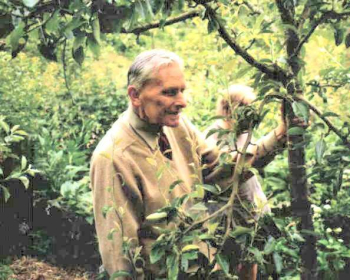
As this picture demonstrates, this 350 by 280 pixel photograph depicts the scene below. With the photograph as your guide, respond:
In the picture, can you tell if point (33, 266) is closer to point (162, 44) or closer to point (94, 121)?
point (94, 121)

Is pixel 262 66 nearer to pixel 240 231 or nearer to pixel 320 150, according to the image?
pixel 320 150

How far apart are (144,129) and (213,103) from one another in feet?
13.2

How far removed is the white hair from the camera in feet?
8.48

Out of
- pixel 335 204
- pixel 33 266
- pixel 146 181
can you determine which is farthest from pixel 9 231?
pixel 146 181

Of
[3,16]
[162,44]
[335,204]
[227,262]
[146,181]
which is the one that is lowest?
[335,204]

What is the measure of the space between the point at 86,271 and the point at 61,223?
491mm

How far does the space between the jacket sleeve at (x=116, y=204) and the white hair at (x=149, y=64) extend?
1.15ft

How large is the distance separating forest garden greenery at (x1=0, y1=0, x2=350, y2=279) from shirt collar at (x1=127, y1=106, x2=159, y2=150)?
29 centimetres

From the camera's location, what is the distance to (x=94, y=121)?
6.80 metres

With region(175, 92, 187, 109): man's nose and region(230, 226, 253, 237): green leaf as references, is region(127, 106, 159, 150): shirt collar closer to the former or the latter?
region(175, 92, 187, 109): man's nose

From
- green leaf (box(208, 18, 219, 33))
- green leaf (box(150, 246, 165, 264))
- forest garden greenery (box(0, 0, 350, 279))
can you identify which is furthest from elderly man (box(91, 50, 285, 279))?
green leaf (box(150, 246, 165, 264))

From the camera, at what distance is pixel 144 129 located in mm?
2727

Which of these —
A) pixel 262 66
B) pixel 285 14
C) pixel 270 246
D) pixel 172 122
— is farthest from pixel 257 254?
pixel 285 14

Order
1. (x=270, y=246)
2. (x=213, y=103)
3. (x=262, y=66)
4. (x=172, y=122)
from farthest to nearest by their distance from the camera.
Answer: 1. (x=213, y=103)
2. (x=172, y=122)
3. (x=262, y=66)
4. (x=270, y=246)
